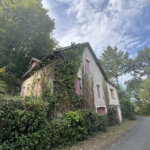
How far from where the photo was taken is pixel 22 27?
14.2 meters

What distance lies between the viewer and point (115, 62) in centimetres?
2884

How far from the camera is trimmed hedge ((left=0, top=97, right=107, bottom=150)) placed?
12.5 ft

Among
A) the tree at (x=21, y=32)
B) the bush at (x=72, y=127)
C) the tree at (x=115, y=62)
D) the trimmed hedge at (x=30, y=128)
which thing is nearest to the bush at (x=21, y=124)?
the trimmed hedge at (x=30, y=128)

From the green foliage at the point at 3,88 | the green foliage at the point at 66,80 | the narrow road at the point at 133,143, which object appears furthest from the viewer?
the green foliage at the point at 66,80

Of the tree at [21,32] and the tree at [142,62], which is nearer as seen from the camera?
the tree at [21,32]

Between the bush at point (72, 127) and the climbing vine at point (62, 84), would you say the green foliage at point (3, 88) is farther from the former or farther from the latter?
the bush at point (72, 127)

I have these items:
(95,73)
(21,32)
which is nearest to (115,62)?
(95,73)

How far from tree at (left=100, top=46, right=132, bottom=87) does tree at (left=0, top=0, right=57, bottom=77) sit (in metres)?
20.0

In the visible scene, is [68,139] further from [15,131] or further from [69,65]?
[69,65]

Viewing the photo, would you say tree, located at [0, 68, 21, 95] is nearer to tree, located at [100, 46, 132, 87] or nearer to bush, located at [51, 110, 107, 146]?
bush, located at [51, 110, 107, 146]

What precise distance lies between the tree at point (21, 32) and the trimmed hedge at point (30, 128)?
9259 millimetres

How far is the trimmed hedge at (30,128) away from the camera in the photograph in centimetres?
380

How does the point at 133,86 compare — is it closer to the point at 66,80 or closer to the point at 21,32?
the point at 66,80

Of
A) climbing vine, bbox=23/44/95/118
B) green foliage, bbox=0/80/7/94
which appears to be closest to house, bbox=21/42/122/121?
climbing vine, bbox=23/44/95/118
